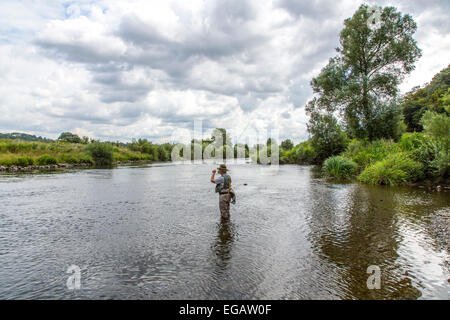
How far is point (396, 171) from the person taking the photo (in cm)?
1844

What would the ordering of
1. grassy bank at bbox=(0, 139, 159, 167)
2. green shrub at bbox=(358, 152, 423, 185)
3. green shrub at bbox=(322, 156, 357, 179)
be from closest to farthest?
green shrub at bbox=(358, 152, 423, 185) < green shrub at bbox=(322, 156, 357, 179) < grassy bank at bbox=(0, 139, 159, 167)

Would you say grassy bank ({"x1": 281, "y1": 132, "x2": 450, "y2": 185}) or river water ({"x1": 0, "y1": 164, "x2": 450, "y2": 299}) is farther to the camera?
grassy bank ({"x1": 281, "y1": 132, "x2": 450, "y2": 185})

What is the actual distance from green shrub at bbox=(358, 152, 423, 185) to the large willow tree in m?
9.84

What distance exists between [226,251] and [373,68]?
30.2 metres

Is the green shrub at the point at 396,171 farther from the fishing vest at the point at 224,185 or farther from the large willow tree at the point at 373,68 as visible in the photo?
the fishing vest at the point at 224,185

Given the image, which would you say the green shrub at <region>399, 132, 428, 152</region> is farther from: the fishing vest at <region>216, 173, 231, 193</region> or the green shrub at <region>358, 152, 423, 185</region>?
the fishing vest at <region>216, 173, 231, 193</region>

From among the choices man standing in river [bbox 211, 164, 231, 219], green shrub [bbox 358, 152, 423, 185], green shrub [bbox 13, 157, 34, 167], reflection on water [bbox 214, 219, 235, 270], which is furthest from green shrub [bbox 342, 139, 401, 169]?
green shrub [bbox 13, 157, 34, 167]

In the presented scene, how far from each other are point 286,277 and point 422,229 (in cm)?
568

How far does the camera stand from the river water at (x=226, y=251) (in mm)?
4859

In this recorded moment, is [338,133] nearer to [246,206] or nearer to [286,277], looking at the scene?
[246,206]

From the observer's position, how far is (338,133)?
42969 millimetres

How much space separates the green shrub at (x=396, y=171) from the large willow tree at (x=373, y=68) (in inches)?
388

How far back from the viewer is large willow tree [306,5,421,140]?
1085 inches

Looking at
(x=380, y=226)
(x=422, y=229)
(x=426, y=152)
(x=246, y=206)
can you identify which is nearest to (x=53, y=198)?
(x=246, y=206)
